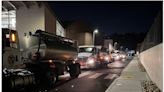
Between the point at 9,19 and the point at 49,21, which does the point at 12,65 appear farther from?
→ the point at 49,21

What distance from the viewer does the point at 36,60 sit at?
502 inches

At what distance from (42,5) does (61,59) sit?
262 centimetres

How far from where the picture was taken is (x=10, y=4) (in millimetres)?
12406

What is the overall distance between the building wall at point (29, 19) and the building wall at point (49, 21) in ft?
0.83

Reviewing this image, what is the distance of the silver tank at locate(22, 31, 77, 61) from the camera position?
12492 millimetres

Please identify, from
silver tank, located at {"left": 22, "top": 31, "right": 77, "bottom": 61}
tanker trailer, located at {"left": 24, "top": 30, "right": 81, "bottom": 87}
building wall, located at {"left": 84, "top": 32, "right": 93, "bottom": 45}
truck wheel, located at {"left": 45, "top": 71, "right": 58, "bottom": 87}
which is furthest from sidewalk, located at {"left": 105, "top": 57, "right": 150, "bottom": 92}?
building wall, located at {"left": 84, "top": 32, "right": 93, "bottom": 45}

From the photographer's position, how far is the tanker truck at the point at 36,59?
10.1 m

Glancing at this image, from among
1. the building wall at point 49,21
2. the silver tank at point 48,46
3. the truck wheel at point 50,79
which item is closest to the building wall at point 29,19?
the building wall at point 49,21

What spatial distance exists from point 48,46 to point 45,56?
1.67 ft

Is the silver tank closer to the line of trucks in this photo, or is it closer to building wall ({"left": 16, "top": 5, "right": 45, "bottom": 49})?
the line of trucks

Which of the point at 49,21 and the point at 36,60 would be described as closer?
the point at 36,60

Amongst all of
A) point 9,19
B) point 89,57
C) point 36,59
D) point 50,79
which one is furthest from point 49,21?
point 89,57

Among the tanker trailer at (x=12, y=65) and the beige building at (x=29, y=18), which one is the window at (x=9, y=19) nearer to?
the beige building at (x=29, y=18)

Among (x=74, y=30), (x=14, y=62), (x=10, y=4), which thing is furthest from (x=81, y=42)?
(x=14, y=62)
